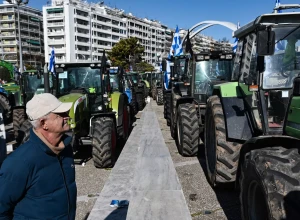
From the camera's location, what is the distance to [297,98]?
3008 mm

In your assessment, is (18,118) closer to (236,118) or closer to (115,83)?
(115,83)

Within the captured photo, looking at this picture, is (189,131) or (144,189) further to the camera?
(189,131)

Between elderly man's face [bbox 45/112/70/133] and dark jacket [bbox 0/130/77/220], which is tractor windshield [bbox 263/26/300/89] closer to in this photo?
elderly man's face [bbox 45/112/70/133]

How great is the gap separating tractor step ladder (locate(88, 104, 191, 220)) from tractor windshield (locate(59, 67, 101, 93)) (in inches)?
65.4

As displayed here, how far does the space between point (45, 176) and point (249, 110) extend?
118 inches

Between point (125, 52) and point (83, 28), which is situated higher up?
point (83, 28)

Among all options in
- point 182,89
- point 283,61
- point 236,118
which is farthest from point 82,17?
point 283,61

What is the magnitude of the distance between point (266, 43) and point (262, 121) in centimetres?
95

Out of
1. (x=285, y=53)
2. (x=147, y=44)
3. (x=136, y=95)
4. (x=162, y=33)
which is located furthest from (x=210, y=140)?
(x=162, y=33)

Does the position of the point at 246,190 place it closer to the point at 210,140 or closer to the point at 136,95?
the point at 210,140

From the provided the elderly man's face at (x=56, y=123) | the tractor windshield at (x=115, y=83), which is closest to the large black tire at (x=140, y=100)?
the tractor windshield at (x=115, y=83)

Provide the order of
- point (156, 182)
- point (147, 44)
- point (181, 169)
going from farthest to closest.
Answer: point (147, 44), point (181, 169), point (156, 182)

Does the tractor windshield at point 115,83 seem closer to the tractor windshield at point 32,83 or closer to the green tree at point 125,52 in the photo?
the tractor windshield at point 32,83

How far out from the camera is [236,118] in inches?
174
